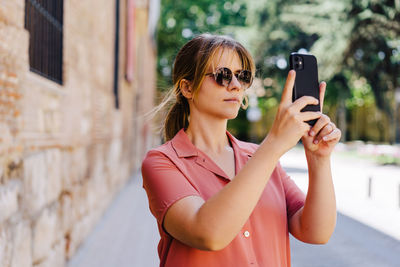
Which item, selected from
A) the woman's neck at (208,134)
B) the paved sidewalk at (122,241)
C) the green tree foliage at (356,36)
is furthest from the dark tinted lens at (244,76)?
the green tree foliage at (356,36)

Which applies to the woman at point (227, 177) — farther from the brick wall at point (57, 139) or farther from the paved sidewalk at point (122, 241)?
the paved sidewalk at point (122, 241)

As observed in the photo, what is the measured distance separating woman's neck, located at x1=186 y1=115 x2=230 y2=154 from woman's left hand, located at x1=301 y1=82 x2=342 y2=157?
0.42 m

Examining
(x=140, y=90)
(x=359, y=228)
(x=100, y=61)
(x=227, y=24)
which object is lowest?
(x=359, y=228)

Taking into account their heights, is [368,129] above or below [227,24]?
below

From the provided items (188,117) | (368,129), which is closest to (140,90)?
(188,117)

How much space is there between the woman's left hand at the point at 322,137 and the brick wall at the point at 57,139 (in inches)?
92.3


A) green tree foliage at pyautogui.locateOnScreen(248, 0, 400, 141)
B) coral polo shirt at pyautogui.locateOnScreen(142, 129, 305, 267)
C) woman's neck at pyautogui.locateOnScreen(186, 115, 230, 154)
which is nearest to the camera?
coral polo shirt at pyautogui.locateOnScreen(142, 129, 305, 267)

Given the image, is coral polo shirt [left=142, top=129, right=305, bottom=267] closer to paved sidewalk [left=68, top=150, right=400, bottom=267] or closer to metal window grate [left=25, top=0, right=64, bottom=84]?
metal window grate [left=25, top=0, right=64, bottom=84]

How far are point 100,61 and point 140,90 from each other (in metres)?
9.63

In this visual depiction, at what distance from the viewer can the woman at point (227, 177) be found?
1.31 meters

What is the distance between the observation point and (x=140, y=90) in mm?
18078

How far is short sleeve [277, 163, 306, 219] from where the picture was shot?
1775 mm

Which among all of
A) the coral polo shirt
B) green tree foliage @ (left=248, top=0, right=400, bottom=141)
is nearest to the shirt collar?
the coral polo shirt

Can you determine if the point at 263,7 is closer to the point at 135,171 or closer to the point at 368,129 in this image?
the point at 135,171
